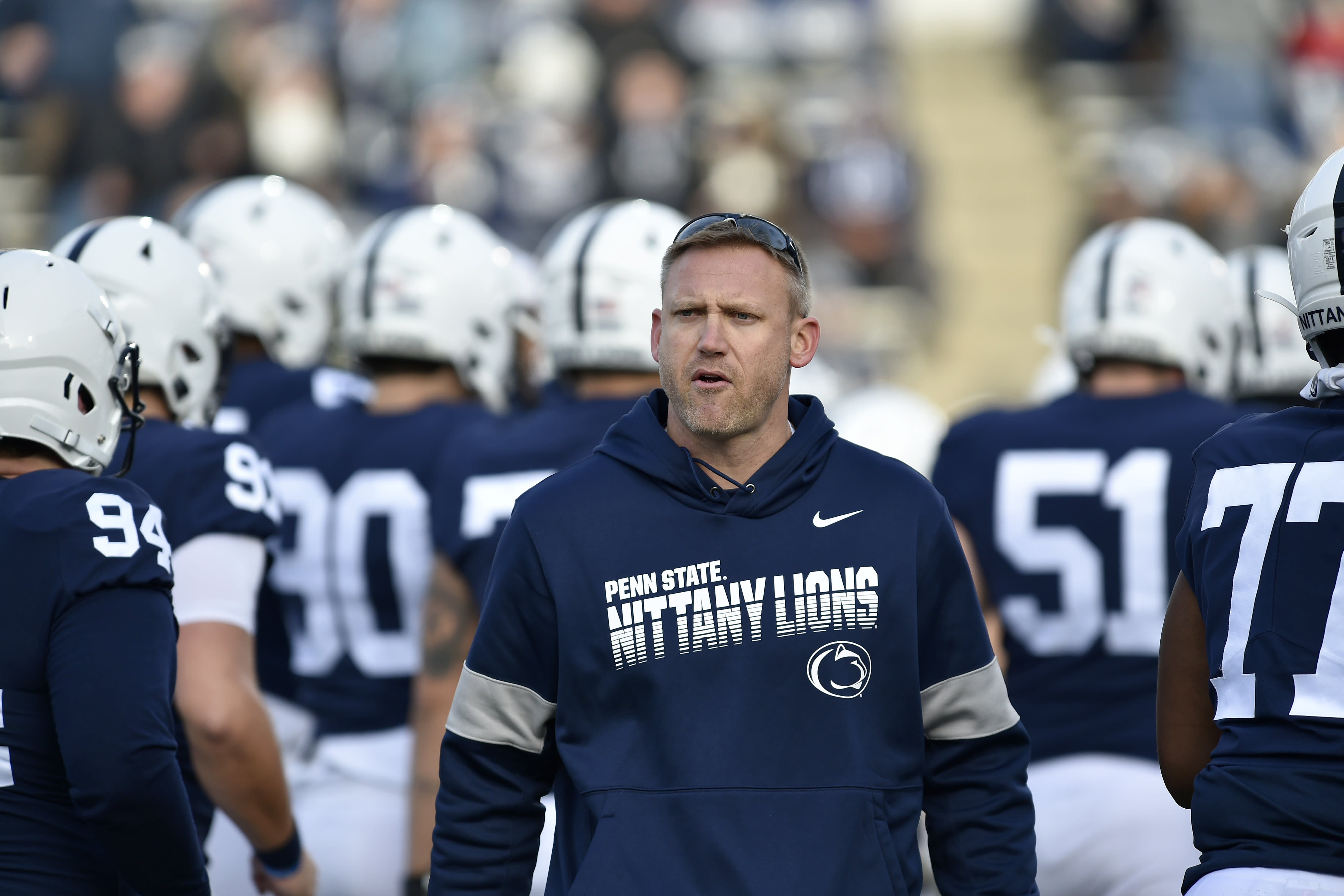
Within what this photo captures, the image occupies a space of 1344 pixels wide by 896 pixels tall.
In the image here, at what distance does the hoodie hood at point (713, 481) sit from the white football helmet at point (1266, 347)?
3.36m

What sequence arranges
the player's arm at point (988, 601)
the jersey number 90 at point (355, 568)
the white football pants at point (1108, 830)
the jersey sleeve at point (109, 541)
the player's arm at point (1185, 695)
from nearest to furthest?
the jersey sleeve at point (109, 541) < the player's arm at point (1185, 695) < the white football pants at point (1108, 830) < the jersey number 90 at point (355, 568) < the player's arm at point (988, 601)

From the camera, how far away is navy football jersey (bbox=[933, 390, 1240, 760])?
4742 millimetres

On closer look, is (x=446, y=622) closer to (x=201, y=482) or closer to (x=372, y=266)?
(x=201, y=482)

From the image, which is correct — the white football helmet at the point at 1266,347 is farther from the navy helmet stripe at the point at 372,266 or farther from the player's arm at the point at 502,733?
the player's arm at the point at 502,733

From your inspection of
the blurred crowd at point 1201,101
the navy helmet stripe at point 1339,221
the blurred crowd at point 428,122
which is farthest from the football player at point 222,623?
the blurred crowd at point 1201,101

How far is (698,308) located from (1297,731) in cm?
123

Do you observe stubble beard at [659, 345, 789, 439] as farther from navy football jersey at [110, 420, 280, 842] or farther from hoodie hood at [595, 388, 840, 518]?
navy football jersey at [110, 420, 280, 842]

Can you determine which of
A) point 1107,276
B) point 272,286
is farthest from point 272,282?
point 1107,276

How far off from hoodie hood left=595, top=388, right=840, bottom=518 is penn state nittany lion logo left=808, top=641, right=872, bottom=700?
10.3 inches

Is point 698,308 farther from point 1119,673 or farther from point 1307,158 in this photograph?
point 1307,158

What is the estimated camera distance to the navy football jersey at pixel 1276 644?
2730 millimetres

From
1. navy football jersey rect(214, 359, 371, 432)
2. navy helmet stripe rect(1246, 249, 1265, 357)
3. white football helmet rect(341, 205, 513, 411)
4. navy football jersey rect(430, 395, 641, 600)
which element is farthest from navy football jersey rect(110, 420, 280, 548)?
navy helmet stripe rect(1246, 249, 1265, 357)

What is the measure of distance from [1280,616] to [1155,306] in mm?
2507

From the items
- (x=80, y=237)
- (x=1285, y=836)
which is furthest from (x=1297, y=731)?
(x=80, y=237)
